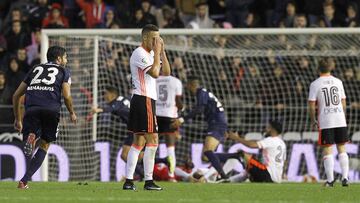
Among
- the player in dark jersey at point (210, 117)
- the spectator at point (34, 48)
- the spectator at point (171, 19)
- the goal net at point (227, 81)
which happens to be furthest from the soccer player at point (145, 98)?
the spectator at point (171, 19)

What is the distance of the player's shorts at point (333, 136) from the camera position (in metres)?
17.8

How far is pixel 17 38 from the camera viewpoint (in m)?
25.5

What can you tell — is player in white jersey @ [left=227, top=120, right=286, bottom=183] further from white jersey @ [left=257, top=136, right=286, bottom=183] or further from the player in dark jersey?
the player in dark jersey

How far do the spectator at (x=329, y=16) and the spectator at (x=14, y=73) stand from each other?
6.72m

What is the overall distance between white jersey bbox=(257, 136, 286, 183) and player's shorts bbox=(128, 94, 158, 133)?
6100mm

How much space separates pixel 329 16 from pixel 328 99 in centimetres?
744

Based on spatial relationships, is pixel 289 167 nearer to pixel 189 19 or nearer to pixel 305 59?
pixel 305 59

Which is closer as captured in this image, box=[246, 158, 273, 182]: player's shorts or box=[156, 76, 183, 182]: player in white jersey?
box=[246, 158, 273, 182]: player's shorts

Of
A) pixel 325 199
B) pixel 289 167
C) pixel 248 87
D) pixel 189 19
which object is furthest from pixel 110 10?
pixel 325 199

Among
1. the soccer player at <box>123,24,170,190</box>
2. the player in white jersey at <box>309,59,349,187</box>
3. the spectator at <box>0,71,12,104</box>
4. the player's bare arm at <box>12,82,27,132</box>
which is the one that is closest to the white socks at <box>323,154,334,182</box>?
the player in white jersey at <box>309,59,349,187</box>

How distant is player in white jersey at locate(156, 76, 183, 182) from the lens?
21.1 meters

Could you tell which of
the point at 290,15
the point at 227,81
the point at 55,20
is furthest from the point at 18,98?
the point at 290,15

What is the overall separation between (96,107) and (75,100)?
883 millimetres

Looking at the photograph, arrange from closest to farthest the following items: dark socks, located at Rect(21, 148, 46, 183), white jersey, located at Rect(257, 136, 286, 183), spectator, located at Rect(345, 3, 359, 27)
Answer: dark socks, located at Rect(21, 148, 46, 183)
white jersey, located at Rect(257, 136, 286, 183)
spectator, located at Rect(345, 3, 359, 27)
